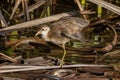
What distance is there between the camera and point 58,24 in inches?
244

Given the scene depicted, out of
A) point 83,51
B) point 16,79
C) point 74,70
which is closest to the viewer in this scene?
point 16,79

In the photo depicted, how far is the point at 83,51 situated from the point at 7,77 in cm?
158

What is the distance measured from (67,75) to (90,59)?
2.76 feet

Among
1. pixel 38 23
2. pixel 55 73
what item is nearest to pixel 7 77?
pixel 55 73

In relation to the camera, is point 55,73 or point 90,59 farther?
point 90,59

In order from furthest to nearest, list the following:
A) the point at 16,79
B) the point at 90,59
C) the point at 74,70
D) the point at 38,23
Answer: the point at 38,23 → the point at 90,59 → the point at 74,70 → the point at 16,79

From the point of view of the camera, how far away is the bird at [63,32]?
5.91 meters

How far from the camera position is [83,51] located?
606 centimetres

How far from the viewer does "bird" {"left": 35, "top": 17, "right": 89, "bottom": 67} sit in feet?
19.4

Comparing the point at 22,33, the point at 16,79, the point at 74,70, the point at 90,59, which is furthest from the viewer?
the point at 22,33

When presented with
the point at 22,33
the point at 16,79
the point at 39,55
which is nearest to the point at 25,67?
the point at 16,79

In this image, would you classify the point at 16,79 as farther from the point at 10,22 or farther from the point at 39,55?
the point at 10,22

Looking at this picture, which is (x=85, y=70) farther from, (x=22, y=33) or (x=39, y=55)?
(x=22, y=33)

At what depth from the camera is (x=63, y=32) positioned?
19.6ft
